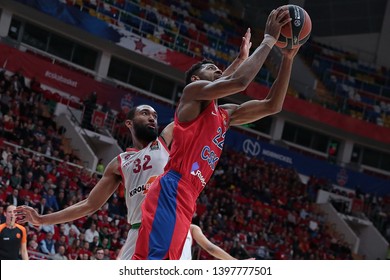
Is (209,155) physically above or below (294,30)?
below

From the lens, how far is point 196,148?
15.3 ft

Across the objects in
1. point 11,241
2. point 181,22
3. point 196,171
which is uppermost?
point 181,22

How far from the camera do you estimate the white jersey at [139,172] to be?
5449mm

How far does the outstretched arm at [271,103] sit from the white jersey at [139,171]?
0.72 m

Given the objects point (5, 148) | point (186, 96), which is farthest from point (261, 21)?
point (186, 96)

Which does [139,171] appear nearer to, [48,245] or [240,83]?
[240,83]

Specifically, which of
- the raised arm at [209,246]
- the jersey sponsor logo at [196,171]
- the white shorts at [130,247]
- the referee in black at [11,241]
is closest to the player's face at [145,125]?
the white shorts at [130,247]

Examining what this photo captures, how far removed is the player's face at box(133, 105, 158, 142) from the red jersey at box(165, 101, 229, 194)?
949 mm

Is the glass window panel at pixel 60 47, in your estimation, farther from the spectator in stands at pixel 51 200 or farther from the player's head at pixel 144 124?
the player's head at pixel 144 124

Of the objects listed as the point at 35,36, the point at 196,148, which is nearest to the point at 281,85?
the point at 196,148

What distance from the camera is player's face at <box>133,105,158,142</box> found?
5680 millimetres

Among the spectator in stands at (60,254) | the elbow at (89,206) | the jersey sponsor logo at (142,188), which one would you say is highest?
the jersey sponsor logo at (142,188)

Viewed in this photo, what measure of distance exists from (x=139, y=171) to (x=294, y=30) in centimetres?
160
